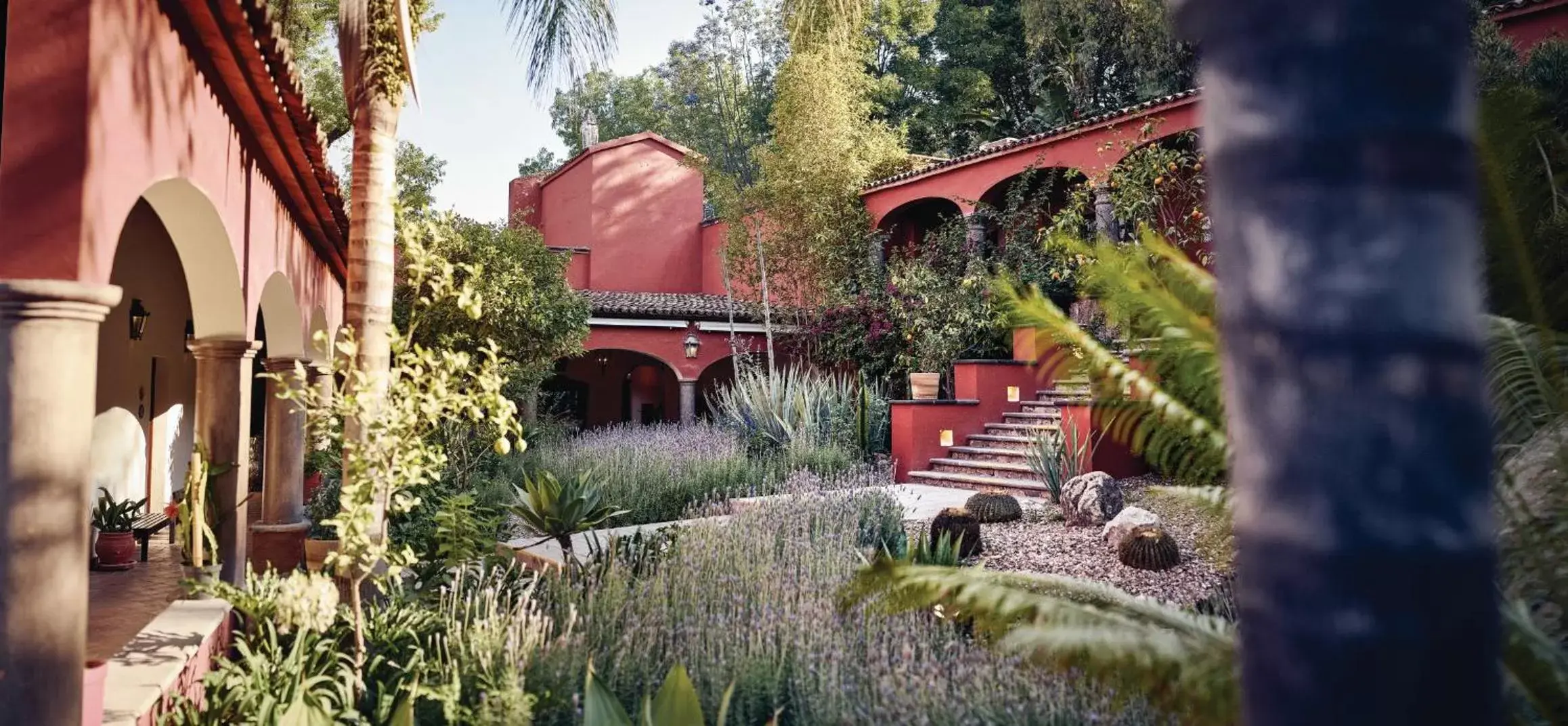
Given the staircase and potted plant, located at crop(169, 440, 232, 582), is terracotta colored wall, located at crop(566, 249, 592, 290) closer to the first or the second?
the staircase

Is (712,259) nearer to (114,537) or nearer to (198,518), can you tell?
(114,537)

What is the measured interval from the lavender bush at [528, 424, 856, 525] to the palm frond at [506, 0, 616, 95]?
168 inches

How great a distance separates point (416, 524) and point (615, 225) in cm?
1460

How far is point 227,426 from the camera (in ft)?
22.8

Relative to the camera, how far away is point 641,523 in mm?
9859

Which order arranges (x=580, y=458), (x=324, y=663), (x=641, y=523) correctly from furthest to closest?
(x=580, y=458)
(x=641, y=523)
(x=324, y=663)

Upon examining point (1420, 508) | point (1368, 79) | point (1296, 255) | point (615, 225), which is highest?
point (615, 225)

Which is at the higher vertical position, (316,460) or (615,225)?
(615,225)

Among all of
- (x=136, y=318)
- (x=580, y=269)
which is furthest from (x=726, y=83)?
(x=136, y=318)

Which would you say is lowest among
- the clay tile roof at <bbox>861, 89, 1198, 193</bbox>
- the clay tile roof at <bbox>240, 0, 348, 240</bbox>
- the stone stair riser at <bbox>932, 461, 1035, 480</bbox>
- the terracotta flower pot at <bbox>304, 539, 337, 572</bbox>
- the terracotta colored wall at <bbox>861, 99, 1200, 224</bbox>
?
the terracotta flower pot at <bbox>304, 539, 337, 572</bbox>

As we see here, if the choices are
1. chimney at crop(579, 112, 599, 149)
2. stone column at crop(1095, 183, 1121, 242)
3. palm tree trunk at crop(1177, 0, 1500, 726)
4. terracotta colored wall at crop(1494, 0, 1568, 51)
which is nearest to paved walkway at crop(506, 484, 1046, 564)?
stone column at crop(1095, 183, 1121, 242)

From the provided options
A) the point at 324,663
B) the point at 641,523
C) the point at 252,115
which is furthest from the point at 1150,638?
the point at 641,523

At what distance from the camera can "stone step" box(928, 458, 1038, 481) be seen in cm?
1108

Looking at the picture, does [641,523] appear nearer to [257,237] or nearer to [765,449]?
[765,449]
